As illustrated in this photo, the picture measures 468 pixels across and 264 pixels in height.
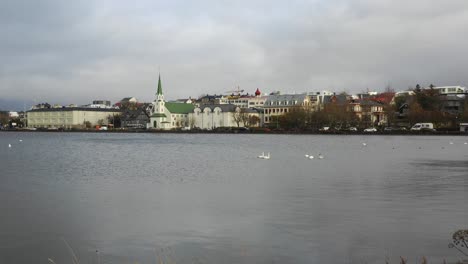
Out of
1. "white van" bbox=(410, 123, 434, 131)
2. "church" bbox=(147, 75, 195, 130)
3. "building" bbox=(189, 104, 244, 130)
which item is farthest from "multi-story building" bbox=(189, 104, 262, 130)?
"white van" bbox=(410, 123, 434, 131)

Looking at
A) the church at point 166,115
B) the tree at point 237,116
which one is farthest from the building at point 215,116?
the church at point 166,115

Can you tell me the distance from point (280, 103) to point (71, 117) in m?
74.6

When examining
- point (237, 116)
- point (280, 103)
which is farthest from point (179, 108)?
point (280, 103)

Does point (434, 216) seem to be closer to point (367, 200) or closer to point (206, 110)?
point (367, 200)

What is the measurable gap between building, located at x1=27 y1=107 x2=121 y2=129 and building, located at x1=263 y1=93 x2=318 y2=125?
5868cm

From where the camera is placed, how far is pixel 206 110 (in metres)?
162

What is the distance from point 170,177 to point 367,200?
1183 centimetres

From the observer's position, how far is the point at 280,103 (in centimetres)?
15862

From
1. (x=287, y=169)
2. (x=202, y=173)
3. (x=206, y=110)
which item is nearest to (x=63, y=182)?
(x=202, y=173)

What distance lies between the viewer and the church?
532ft

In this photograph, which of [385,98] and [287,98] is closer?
[385,98]

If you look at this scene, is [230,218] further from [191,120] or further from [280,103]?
[191,120]

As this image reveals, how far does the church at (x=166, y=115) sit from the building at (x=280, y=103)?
81.5 ft

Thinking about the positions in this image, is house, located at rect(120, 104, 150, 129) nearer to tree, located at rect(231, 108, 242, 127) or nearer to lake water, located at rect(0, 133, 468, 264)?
tree, located at rect(231, 108, 242, 127)
